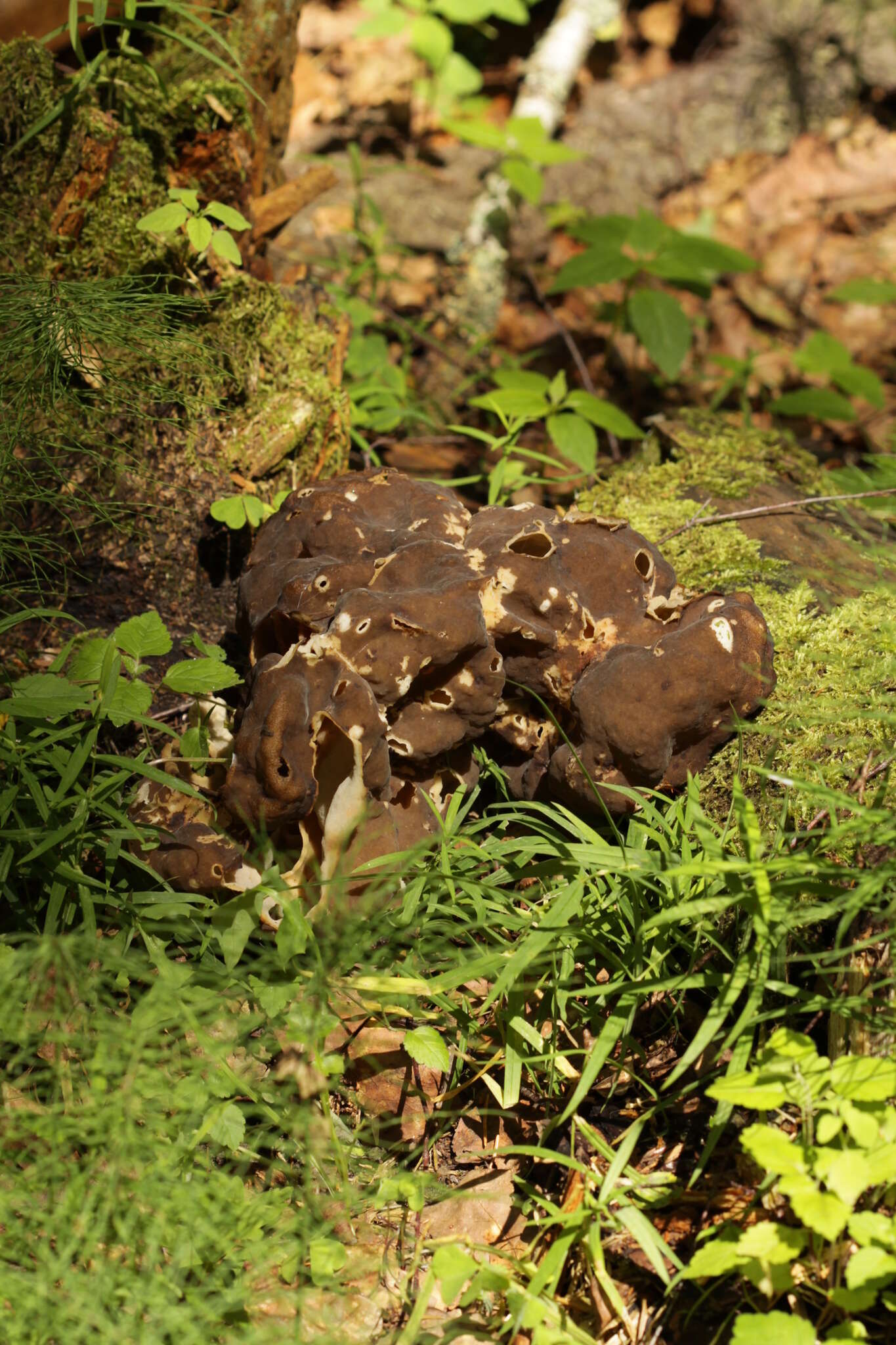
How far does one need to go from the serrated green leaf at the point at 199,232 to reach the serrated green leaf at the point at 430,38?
15.0 feet

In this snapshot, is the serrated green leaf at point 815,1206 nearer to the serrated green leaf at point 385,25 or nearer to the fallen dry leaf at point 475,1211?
the fallen dry leaf at point 475,1211

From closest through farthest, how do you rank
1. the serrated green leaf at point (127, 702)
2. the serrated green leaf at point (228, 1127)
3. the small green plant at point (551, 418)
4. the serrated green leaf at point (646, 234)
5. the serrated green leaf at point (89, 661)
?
the serrated green leaf at point (228, 1127) < the serrated green leaf at point (127, 702) < the serrated green leaf at point (89, 661) < the small green plant at point (551, 418) < the serrated green leaf at point (646, 234)

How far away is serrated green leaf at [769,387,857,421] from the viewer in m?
5.14

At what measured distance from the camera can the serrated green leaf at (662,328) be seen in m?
4.52

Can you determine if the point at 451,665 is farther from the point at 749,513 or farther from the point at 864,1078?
the point at 749,513

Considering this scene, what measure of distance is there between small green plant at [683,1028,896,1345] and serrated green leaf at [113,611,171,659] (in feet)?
6.06

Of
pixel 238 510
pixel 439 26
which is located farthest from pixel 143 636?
pixel 439 26

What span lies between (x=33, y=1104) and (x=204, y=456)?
2.11 m

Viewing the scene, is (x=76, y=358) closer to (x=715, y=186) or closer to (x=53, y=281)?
(x=53, y=281)

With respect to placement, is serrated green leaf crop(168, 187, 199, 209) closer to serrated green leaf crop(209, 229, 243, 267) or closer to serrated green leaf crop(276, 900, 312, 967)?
serrated green leaf crop(209, 229, 243, 267)

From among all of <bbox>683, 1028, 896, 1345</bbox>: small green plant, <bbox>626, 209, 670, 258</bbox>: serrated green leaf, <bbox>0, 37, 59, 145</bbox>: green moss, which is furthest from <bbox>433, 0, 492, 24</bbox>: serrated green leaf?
<bbox>683, 1028, 896, 1345</bbox>: small green plant

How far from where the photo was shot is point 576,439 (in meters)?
3.96

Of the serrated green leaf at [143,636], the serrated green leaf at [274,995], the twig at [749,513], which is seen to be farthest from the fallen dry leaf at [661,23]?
the serrated green leaf at [274,995]

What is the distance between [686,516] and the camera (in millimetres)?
3502
